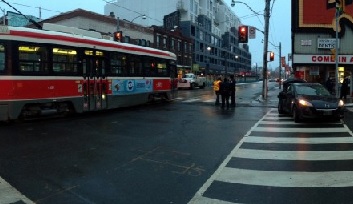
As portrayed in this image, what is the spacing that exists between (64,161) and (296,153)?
5153 mm

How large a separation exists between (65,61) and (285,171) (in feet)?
37.4

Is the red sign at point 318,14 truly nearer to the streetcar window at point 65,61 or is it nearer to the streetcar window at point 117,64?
the streetcar window at point 117,64

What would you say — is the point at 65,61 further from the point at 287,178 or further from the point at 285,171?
the point at 287,178

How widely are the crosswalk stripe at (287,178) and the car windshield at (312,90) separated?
29.7 feet

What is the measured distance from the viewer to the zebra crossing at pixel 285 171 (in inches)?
253

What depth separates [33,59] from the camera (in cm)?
1547

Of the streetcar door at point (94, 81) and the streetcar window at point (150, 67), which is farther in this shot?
the streetcar window at point (150, 67)

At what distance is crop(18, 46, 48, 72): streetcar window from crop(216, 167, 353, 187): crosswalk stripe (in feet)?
31.8

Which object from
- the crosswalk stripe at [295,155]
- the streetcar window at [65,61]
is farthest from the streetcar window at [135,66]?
the crosswalk stripe at [295,155]

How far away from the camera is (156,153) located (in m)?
9.69

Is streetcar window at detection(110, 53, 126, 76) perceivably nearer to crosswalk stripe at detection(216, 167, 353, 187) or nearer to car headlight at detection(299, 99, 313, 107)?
car headlight at detection(299, 99, 313, 107)

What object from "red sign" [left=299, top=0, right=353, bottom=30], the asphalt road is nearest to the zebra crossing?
the asphalt road

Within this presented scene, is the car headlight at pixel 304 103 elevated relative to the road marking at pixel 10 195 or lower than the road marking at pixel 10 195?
elevated

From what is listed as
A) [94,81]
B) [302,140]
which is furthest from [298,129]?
[94,81]
